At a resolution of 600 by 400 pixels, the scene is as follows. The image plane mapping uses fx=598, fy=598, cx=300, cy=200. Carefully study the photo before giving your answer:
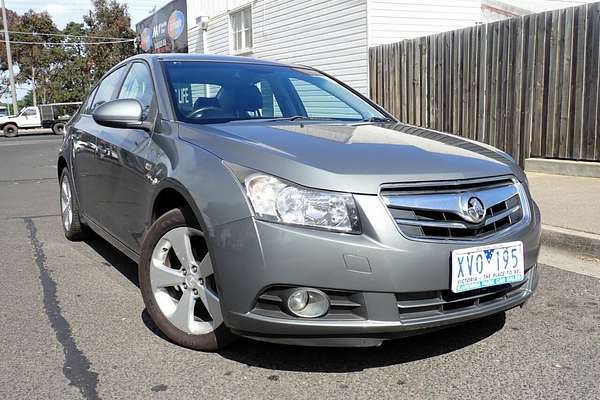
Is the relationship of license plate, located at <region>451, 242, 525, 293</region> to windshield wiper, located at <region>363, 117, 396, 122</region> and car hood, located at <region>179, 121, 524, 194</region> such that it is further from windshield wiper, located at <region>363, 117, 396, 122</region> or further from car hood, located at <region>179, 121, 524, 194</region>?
windshield wiper, located at <region>363, 117, 396, 122</region>

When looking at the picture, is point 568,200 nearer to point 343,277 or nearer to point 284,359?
point 284,359

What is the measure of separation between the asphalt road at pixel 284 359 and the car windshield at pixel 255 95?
1.34 m

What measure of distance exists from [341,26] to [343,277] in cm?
1173

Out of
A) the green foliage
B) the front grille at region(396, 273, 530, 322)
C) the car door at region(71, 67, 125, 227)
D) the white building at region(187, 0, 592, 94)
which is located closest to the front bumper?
the front grille at region(396, 273, 530, 322)

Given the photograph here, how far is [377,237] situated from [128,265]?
290 cm

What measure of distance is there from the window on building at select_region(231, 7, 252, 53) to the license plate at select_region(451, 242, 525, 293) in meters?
15.7

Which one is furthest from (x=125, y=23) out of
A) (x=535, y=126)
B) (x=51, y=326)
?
(x=51, y=326)

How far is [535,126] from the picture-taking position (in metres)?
8.80

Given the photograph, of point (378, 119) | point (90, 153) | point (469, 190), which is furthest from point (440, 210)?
point (90, 153)

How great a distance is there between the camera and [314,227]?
2.58 meters

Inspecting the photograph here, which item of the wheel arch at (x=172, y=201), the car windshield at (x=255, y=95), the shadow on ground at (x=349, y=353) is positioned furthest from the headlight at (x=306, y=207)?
the car windshield at (x=255, y=95)

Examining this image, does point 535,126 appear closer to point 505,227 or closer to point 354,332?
point 505,227

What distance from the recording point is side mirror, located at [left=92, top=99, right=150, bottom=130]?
356 centimetres

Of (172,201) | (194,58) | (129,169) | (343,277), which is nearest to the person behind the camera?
(343,277)
